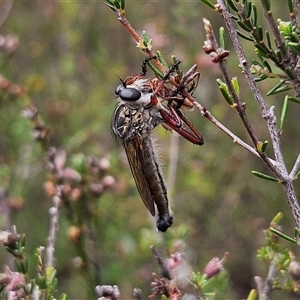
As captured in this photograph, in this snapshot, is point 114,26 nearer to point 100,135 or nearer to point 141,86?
point 100,135

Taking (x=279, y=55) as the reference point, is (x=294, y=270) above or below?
below

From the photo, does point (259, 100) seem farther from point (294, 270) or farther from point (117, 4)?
point (294, 270)

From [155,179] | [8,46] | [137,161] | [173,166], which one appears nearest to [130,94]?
[137,161]

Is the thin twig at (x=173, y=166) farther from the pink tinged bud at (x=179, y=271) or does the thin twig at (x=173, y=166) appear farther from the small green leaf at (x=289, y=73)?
the small green leaf at (x=289, y=73)

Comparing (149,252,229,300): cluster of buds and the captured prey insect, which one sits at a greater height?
the captured prey insect

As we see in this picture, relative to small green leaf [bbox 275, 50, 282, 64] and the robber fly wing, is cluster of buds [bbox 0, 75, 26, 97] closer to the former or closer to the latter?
the robber fly wing

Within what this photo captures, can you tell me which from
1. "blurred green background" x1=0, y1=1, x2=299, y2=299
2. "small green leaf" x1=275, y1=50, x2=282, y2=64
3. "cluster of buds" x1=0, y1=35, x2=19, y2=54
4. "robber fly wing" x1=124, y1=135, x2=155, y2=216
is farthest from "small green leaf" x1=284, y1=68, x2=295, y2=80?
"cluster of buds" x1=0, y1=35, x2=19, y2=54
